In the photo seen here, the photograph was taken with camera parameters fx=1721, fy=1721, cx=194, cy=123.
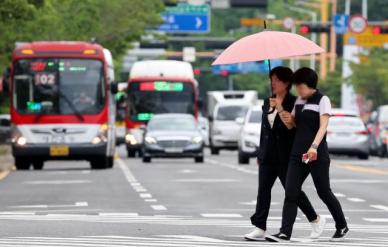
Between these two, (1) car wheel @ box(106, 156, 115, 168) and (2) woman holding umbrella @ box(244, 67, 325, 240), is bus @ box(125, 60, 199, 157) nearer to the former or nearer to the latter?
(1) car wheel @ box(106, 156, 115, 168)

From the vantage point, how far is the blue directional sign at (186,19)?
89500 millimetres

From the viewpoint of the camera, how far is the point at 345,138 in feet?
162

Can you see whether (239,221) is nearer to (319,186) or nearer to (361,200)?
(319,186)

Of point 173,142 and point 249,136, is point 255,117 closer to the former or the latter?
point 249,136

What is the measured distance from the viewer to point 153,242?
1517cm

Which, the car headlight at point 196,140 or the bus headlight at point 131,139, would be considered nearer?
the car headlight at point 196,140

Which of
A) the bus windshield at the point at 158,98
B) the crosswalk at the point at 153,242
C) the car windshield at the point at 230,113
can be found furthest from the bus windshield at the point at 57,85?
the crosswalk at the point at 153,242

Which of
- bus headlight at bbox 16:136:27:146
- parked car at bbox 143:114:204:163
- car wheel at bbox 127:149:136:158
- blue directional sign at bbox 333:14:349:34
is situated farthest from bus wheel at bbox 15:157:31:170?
blue directional sign at bbox 333:14:349:34

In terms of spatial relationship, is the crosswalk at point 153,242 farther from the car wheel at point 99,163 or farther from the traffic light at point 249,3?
the traffic light at point 249,3

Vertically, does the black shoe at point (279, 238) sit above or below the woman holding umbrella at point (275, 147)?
below

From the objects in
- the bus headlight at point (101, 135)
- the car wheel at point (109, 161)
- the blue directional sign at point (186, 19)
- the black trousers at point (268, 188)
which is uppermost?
the black trousers at point (268, 188)

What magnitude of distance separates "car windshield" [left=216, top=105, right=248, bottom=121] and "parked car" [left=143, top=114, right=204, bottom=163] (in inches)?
629

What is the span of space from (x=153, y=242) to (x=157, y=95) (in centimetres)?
4135

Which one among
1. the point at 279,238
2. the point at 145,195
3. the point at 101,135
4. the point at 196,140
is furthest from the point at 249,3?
the point at 279,238
